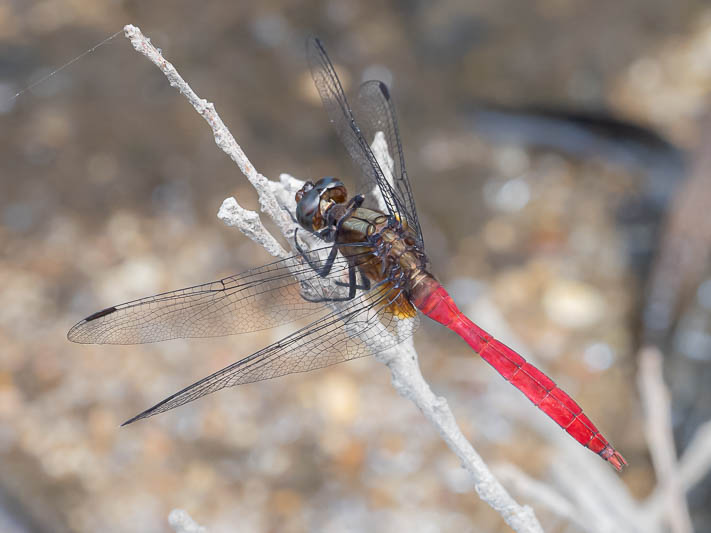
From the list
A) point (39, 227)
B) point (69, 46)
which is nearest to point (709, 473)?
point (39, 227)

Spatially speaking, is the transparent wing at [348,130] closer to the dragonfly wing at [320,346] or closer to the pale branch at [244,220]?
the dragonfly wing at [320,346]

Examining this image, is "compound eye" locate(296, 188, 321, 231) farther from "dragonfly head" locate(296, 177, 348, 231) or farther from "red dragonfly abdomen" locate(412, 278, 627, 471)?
"red dragonfly abdomen" locate(412, 278, 627, 471)

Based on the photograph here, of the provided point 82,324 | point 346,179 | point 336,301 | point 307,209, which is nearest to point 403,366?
point 336,301

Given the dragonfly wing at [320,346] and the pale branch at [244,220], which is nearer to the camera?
the pale branch at [244,220]

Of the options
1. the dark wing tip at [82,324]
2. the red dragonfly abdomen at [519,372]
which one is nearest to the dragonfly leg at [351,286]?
the red dragonfly abdomen at [519,372]

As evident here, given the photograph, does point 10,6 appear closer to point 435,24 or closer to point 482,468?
point 435,24

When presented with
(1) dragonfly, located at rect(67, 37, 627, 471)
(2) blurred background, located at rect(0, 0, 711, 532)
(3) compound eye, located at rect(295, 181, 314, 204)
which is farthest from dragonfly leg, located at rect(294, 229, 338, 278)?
(2) blurred background, located at rect(0, 0, 711, 532)
